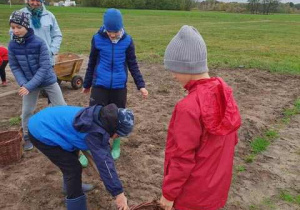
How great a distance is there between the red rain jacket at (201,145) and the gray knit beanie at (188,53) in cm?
9

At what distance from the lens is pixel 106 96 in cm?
412

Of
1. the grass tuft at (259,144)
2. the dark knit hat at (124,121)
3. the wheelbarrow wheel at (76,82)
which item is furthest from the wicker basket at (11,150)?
the wheelbarrow wheel at (76,82)

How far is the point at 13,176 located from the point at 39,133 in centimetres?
139

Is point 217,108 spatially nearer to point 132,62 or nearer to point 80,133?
point 80,133

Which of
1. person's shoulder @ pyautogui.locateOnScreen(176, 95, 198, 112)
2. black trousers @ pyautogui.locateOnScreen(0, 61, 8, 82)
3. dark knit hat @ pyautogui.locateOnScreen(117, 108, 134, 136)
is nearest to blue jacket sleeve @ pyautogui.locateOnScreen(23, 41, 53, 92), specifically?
dark knit hat @ pyautogui.locateOnScreen(117, 108, 134, 136)

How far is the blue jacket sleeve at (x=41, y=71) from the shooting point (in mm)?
4113

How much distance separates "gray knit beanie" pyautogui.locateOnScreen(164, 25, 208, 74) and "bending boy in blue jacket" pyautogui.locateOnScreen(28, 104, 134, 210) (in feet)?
1.81

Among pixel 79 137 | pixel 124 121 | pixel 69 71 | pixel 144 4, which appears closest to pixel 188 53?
pixel 124 121

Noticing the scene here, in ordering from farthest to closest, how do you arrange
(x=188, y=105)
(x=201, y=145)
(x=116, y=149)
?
(x=116, y=149), (x=201, y=145), (x=188, y=105)

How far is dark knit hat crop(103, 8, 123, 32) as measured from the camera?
362 centimetres

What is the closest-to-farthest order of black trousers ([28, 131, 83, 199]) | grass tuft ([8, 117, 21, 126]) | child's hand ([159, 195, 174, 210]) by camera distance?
child's hand ([159, 195, 174, 210]) < black trousers ([28, 131, 83, 199]) < grass tuft ([8, 117, 21, 126])

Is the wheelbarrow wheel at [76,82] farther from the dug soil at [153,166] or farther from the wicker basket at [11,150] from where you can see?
the wicker basket at [11,150]

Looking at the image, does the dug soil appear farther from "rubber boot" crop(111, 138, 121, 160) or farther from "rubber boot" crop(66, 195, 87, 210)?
"rubber boot" crop(66, 195, 87, 210)

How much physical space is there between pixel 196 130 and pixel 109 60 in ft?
6.96
